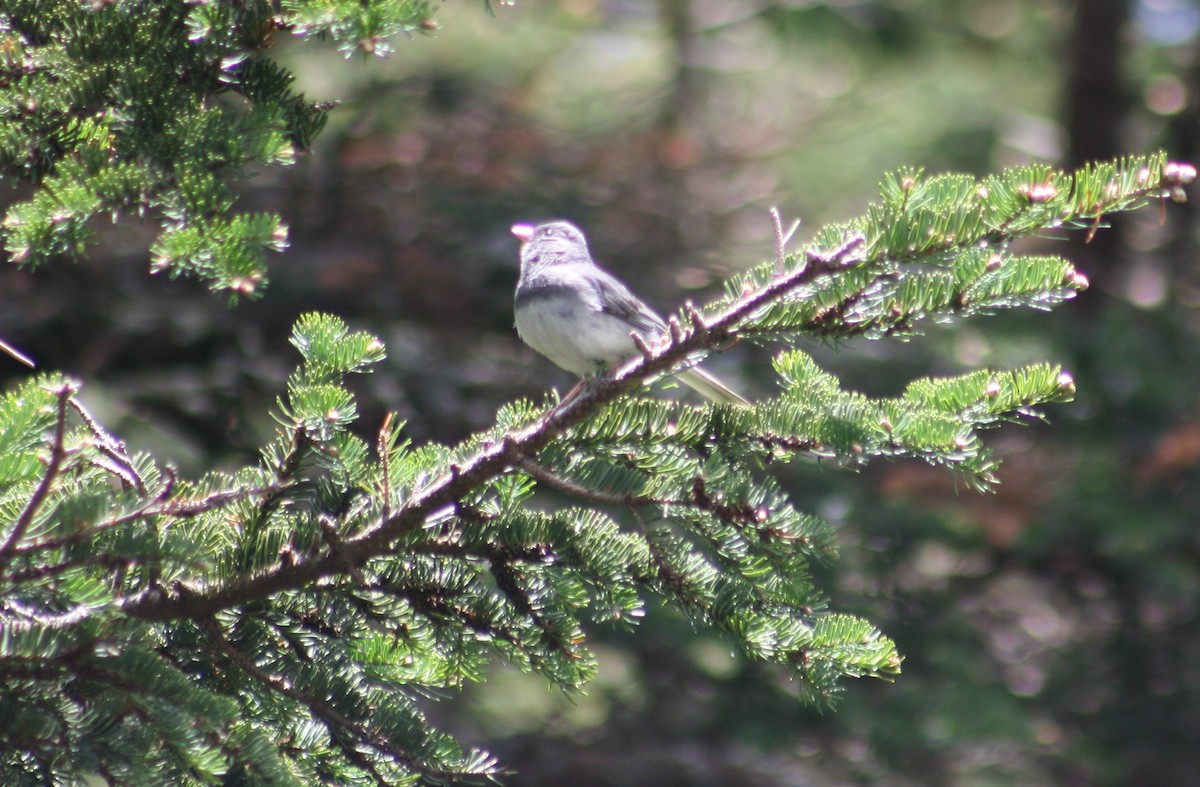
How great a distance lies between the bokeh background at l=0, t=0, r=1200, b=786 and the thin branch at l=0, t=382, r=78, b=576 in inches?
129

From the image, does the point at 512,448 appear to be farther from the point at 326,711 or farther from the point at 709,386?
the point at 709,386

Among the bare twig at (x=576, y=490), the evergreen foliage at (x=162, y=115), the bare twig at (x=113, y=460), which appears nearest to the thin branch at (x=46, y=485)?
the bare twig at (x=113, y=460)

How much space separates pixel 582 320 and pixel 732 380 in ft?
6.85

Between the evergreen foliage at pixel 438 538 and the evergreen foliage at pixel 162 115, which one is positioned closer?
the evergreen foliage at pixel 438 538

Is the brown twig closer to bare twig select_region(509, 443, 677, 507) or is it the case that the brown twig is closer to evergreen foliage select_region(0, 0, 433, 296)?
bare twig select_region(509, 443, 677, 507)

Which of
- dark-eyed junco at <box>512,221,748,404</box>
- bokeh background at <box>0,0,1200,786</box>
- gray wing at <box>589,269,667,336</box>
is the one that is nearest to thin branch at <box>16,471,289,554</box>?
dark-eyed junco at <box>512,221,748,404</box>

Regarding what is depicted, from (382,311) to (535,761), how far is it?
2.27 m

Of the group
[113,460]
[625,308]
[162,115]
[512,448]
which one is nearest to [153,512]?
[113,460]

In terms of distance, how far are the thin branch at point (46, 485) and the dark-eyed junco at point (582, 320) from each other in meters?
1.63

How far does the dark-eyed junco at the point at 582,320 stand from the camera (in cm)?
290

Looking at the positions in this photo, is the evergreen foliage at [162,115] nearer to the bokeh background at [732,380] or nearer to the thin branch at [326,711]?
the thin branch at [326,711]

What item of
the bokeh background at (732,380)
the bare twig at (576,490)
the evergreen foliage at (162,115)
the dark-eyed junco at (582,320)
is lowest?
the bare twig at (576,490)

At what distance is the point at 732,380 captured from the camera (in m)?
4.90

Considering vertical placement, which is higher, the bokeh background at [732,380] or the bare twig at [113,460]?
the bokeh background at [732,380]
